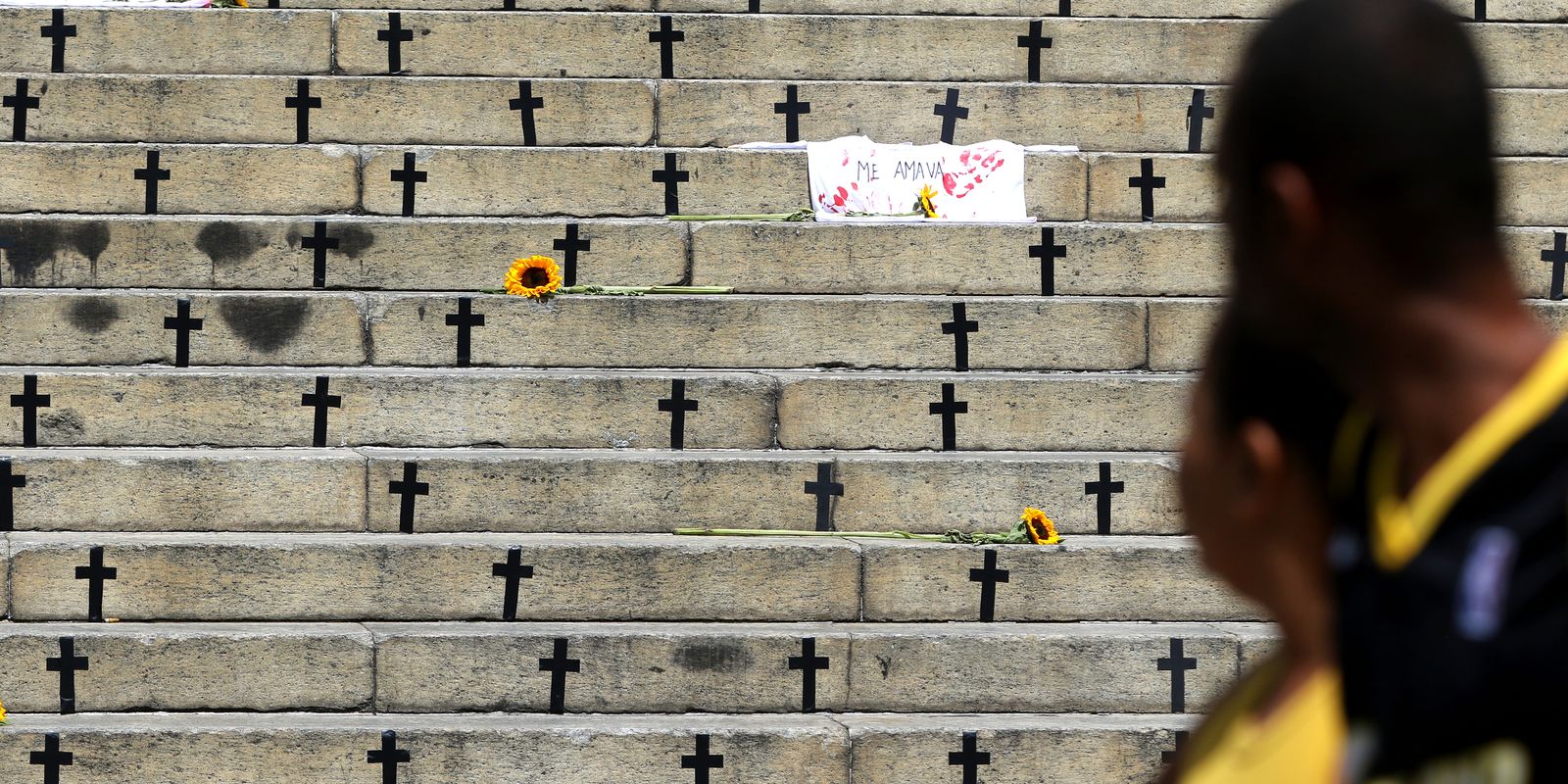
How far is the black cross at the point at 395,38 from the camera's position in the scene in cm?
754

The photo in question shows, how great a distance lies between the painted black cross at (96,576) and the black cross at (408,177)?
2021 millimetres

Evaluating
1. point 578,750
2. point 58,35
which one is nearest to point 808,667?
point 578,750

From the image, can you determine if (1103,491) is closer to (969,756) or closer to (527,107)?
(969,756)

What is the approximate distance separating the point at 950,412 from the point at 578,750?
1733mm

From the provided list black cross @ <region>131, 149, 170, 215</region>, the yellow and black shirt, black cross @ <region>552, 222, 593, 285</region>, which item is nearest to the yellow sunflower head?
black cross @ <region>552, 222, 593, 285</region>

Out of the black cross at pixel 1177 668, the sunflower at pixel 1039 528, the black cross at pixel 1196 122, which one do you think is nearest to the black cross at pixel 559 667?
the sunflower at pixel 1039 528

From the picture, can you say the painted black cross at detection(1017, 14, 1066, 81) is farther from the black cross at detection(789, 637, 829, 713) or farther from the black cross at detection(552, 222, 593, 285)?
the black cross at detection(789, 637, 829, 713)

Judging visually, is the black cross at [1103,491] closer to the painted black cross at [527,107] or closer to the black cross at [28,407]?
the painted black cross at [527,107]

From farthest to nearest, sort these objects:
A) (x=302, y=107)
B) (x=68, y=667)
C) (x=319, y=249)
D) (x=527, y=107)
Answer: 1. (x=527, y=107)
2. (x=302, y=107)
3. (x=319, y=249)
4. (x=68, y=667)

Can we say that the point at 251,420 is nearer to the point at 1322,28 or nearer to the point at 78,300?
the point at 78,300

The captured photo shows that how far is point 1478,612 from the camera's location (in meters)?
0.91

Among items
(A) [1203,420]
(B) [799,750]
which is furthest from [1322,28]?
(B) [799,750]

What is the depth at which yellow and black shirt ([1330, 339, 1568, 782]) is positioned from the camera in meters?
0.90

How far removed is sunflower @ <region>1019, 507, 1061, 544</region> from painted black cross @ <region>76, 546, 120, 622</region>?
2.67 meters
